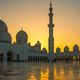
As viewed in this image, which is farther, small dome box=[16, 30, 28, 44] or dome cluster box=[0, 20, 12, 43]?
small dome box=[16, 30, 28, 44]

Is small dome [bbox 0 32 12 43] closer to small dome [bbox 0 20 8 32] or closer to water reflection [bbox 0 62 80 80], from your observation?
small dome [bbox 0 20 8 32]

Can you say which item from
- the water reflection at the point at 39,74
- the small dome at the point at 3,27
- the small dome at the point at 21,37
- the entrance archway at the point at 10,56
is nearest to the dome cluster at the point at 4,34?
the small dome at the point at 3,27

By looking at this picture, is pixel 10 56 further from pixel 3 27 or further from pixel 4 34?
pixel 3 27

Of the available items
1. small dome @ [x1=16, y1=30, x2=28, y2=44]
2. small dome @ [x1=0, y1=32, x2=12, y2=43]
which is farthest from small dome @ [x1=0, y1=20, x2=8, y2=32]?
small dome @ [x1=16, y1=30, x2=28, y2=44]

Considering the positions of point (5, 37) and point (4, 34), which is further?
point (5, 37)

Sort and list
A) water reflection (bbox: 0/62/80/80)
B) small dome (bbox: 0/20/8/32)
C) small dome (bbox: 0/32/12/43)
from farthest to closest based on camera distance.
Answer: small dome (bbox: 0/20/8/32)
small dome (bbox: 0/32/12/43)
water reflection (bbox: 0/62/80/80)

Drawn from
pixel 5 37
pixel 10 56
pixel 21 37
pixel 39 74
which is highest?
pixel 21 37

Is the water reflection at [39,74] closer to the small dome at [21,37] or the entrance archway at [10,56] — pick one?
the entrance archway at [10,56]

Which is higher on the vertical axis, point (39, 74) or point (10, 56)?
point (10, 56)

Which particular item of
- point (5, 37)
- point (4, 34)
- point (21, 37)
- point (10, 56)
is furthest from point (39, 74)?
point (21, 37)

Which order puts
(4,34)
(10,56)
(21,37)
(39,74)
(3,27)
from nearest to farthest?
1. (39,74)
2. (4,34)
3. (3,27)
4. (10,56)
5. (21,37)

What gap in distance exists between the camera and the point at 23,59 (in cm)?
5781

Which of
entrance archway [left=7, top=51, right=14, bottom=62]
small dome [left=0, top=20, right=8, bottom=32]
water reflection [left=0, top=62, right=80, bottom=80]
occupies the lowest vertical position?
water reflection [left=0, top=62, right=80, bottom=80]

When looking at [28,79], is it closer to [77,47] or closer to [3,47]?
[3,47]
